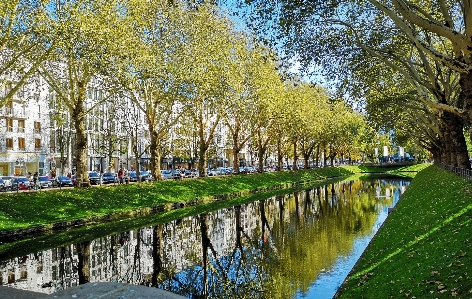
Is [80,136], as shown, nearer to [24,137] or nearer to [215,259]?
[215,259]

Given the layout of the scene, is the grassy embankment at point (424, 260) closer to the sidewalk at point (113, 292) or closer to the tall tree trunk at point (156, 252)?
the sidewalk at point (113, 292)

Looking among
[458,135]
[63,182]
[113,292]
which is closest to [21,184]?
[63,182]

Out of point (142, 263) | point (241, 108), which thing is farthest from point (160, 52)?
point (142, 263)

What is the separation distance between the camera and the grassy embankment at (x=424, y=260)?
9477 millimetres

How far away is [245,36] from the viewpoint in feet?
176

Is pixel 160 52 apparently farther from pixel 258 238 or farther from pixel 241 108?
pixel 258 238

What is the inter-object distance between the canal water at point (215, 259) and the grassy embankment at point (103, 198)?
5.50m

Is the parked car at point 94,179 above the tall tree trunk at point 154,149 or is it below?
below

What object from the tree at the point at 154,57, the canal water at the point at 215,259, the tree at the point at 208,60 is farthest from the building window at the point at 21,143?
the canal water at the point at 215,259

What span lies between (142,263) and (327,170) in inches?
3163

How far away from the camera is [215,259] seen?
1970 centimetres

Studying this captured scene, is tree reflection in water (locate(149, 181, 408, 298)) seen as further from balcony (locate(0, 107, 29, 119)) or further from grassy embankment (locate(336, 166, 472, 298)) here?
balcony (locate(0, 107, 29, 119))

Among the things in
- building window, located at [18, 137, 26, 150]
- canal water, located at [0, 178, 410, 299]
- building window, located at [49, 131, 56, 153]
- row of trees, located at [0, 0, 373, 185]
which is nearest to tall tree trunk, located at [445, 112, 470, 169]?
canal water, located at [0, 178, 410, 299]

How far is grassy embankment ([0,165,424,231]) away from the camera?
26750mm
